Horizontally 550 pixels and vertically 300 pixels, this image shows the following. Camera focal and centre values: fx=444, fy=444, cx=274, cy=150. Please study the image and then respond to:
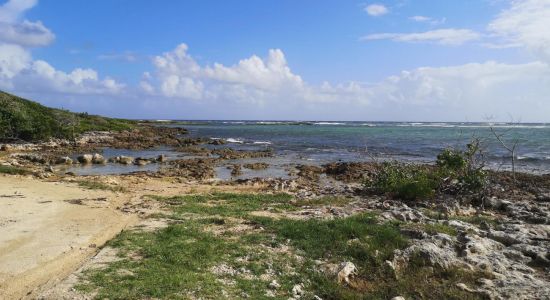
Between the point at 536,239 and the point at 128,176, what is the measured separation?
2034cm

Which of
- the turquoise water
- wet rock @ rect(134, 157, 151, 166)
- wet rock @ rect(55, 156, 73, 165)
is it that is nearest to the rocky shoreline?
wet rock @ rect(55, 156, 73, 165)

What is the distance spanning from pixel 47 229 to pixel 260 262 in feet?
20.7

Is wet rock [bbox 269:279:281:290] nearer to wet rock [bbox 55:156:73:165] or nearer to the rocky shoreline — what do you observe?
the rocky shoreline

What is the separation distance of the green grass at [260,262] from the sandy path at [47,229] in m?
0.98

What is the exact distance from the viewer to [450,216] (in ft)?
49.7

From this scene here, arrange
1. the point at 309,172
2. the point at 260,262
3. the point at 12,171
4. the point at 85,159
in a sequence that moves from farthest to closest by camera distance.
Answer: the point at 85,159, the point at 309,172, the point at 12,171, the point at 260,262

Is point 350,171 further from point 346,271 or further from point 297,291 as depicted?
point 297,291

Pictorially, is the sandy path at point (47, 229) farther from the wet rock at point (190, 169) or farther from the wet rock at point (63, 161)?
the wet rock at point (63, 161)

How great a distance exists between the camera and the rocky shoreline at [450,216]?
948 cm

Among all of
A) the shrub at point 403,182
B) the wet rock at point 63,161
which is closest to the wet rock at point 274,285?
the shrub at point 403,182

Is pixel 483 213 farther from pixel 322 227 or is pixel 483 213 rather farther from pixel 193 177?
pixel 193 177

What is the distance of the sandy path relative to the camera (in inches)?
350

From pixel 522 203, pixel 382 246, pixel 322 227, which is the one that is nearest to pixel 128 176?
pixel 322 227

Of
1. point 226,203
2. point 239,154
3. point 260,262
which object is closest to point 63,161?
point 239,154
